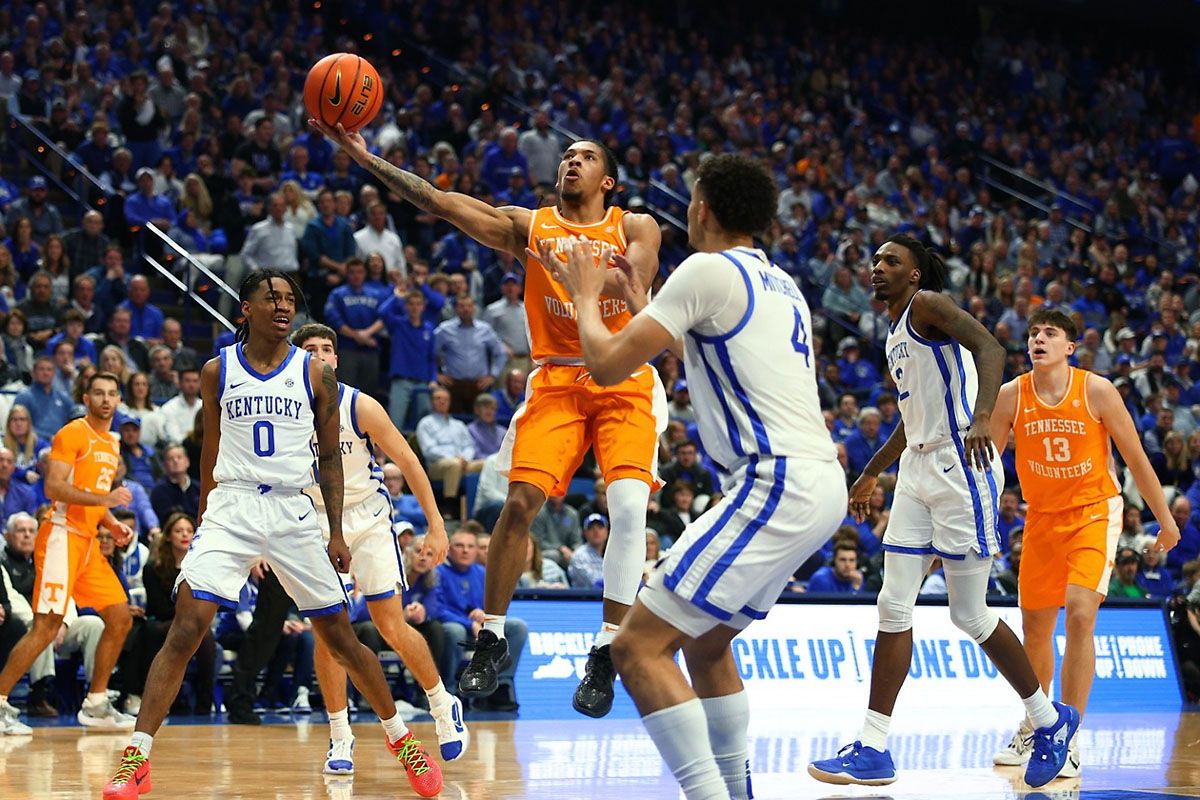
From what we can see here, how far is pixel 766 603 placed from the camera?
4.84m

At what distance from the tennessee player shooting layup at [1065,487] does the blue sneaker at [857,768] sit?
4.20 feet

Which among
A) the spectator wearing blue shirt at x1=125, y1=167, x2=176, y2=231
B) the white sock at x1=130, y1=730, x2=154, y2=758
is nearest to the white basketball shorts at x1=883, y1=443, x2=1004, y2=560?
the white sock at x1=130, y1=730, x2=154, y2=758

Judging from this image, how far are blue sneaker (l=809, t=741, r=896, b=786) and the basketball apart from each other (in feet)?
11.1

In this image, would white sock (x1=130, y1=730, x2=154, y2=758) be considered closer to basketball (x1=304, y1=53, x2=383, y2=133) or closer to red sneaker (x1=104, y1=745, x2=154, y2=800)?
red sneaker (x1=104, y1=745, x2=154, y2=800)

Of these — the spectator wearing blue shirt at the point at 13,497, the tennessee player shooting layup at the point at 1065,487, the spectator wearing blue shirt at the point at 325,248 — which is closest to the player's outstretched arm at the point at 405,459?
the tennessee player shooting layup at the point at 1065,487

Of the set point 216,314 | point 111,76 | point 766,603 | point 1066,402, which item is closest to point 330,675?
point 766,603

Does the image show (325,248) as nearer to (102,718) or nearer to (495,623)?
(102,718)

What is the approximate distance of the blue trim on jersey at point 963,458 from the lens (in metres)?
6.76

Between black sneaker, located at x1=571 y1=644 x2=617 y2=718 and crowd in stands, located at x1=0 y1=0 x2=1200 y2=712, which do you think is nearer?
black sneaker, located at x1=571 y1=644 x2=617 y2=718

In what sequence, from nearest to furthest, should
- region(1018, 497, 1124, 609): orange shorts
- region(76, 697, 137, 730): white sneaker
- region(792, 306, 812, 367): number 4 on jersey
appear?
region(792, 306, 812, 367): number 4 on jersey
region(1018, 497, 1124, 609): orange shorts
region(76, 697, 137, 730): white sneaker

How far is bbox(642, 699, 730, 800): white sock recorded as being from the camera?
14.7 feet

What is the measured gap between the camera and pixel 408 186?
6348 mm

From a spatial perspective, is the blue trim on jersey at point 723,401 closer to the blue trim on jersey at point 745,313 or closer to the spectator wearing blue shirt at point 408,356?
the blue trim on jersey at point 745,313

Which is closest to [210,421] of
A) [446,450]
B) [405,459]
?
[405,459]
